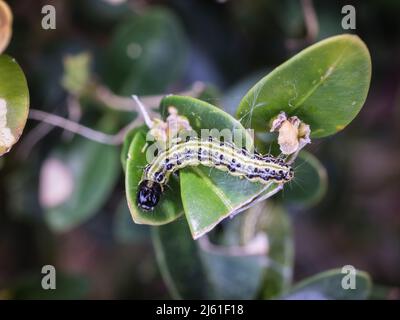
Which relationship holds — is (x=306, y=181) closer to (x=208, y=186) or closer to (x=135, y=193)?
(x=208, y=186)

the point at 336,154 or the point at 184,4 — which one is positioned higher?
the point at 184,4

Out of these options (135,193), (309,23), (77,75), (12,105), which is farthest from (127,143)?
(309,23)

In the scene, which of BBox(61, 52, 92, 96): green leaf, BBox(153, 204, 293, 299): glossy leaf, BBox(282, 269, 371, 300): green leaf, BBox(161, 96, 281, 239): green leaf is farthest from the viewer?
BBox(61, 52, 92, 96): green leaf

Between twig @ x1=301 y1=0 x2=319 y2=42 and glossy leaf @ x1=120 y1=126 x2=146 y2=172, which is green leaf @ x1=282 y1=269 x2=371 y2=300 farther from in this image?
twig @ x1=301 y1=0 x2=319 y2=42

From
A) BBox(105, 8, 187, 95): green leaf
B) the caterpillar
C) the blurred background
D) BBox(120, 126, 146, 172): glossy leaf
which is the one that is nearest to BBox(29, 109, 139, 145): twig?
the blurred background

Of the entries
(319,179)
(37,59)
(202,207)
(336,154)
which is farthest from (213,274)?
(37,59)
